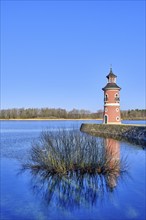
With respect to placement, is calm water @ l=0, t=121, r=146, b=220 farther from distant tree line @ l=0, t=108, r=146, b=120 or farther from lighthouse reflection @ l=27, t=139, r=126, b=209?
distant tree line @ l=0, t=108, r=146, b=120

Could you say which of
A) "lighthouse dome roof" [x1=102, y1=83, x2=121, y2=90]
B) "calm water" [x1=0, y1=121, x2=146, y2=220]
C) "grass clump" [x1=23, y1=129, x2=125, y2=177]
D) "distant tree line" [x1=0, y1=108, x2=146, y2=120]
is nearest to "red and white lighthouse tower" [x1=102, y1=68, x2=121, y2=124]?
"lighthouse dome roof" [x1=102, y1=83, x2=121, y2=90]

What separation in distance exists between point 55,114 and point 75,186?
9423 cm

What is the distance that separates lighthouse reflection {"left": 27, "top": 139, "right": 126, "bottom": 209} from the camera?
9.32m

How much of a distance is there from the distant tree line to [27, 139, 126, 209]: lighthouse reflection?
90.8 m

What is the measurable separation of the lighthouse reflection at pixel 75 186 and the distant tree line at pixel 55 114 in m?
90.8

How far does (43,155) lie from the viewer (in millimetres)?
13438

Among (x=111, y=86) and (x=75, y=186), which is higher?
(x=111, y=86)

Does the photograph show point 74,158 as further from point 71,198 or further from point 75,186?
point 71,198

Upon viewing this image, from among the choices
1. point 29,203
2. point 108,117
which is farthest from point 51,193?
point 108,117

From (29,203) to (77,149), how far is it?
14.5ft

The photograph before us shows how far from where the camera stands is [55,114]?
344 feet

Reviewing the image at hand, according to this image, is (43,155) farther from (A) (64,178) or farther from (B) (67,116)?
(B) (67,116)

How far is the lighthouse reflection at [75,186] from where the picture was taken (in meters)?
9.32

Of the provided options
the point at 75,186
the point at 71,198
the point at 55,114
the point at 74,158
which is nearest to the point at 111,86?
the point at 74,158
